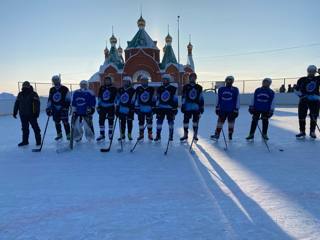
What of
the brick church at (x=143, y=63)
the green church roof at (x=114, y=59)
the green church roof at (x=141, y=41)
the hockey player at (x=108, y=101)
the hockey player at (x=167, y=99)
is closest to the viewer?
the hockey player at (x=167, y=99)

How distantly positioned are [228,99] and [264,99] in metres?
0.88

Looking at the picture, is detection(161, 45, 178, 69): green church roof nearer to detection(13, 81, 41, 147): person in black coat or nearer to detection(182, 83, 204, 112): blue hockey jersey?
detection(182, 83, 204, 112): blue hockey jersey

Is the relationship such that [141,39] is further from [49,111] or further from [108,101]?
[49,111]

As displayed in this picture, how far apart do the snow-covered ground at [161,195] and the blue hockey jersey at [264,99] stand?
139 cm

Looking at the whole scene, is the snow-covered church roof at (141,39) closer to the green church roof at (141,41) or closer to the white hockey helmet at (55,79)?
the green church roof at (141,41)

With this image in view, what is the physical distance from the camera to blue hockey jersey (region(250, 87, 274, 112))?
24.6ft

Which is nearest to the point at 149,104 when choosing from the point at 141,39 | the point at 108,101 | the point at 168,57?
the point at 108,101

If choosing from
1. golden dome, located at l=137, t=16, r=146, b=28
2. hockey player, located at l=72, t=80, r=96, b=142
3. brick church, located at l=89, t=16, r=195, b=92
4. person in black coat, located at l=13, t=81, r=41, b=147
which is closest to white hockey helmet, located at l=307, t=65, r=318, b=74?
hockey player, located at l=72, t=80, r=96, b=142

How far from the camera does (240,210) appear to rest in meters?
3.27

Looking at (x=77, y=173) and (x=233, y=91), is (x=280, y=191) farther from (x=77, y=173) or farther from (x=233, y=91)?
(x=233, y=91)

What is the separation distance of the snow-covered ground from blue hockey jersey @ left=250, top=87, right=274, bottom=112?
4.55 ft

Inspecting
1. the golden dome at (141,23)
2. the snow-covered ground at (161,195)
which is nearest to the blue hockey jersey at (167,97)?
the snow-covered ground at (161,195)

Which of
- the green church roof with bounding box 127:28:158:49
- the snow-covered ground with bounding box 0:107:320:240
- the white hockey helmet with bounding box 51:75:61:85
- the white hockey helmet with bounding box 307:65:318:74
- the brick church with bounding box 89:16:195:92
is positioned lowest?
the snow-covered ground with bounding box 0:107:320:240

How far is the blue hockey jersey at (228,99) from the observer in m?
7.59
